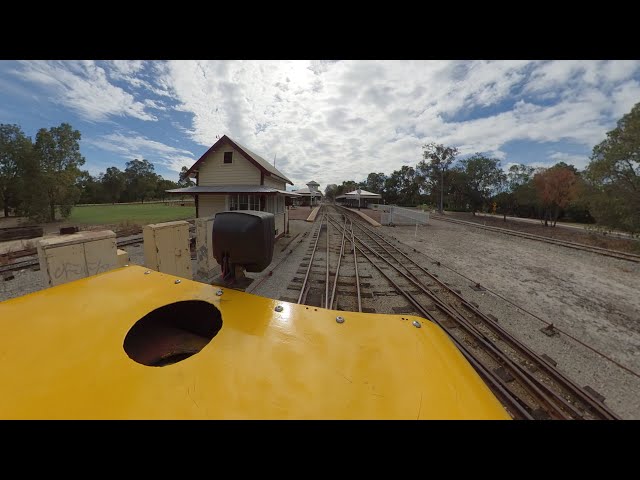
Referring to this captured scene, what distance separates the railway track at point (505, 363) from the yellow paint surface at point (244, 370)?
315cm

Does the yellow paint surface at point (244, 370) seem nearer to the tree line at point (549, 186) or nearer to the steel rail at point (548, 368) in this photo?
the steel rail at point (548, 368)

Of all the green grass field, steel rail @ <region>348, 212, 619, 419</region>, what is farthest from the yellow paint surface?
the green grass field

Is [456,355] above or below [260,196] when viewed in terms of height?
below

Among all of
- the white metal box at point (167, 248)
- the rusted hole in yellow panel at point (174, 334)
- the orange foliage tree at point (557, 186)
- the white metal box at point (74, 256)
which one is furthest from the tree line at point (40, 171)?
the orange foliage tree at point (557, 186)

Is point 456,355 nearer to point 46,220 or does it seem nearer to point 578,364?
point 578,364

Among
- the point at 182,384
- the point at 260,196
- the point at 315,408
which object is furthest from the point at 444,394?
the point at 260,196

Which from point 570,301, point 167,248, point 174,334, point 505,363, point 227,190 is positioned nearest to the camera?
point 174,334

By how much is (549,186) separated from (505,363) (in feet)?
104

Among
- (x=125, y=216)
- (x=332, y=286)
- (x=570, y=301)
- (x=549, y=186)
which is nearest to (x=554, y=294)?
(x=570, y=301)

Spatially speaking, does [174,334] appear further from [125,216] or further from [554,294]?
[125,216]

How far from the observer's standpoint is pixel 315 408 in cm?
99

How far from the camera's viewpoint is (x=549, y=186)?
25.2 m

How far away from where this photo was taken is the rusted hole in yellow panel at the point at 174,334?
2.01 metres
